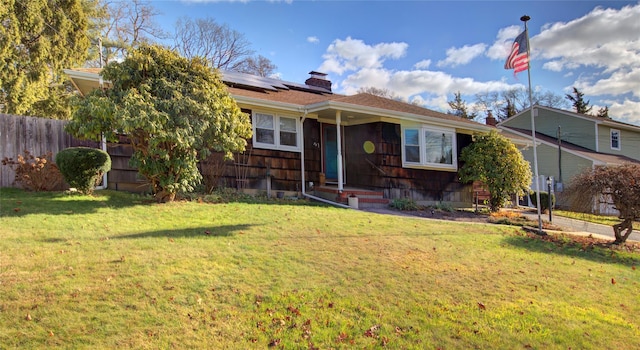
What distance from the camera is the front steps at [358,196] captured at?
12133 mm

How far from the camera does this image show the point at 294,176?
42.5ft

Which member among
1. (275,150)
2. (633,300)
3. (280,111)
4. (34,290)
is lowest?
(633,300)

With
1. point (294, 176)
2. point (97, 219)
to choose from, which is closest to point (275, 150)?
point (294, 176)

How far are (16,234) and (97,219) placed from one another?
1.31 meters

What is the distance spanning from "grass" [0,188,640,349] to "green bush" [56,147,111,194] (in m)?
0.69

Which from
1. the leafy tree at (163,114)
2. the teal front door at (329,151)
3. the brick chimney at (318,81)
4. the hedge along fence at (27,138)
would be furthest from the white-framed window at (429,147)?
the hedge along fence at (27,138)

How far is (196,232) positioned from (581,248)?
8266 millimetres

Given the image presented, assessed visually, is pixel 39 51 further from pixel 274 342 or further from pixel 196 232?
pixel 274 342

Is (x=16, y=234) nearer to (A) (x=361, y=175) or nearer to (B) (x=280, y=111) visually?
(B) (x=280, y=111)

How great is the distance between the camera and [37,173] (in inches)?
347

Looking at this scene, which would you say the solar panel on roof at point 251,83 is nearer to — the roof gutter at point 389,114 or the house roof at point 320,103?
the house roof at point 320,103

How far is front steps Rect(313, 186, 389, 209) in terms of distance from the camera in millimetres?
12133

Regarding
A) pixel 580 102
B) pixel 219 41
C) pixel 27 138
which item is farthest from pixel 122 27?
pixel 580 102

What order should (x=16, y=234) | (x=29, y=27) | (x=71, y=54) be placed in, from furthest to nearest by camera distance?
(x=71, y=54)
(x=29, y=27)
(x=16, y=234)
